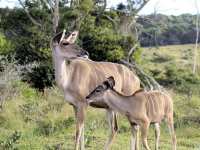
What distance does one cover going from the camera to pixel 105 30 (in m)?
24.8

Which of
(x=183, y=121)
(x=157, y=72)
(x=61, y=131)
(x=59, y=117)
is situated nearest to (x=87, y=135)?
(x=61, y=131)

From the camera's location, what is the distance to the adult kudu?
31.4ft

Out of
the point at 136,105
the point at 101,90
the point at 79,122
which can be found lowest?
the point at 79,122

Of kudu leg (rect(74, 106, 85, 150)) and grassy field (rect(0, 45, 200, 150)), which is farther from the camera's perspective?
grassy field (rect(0, 45, 200, 150))

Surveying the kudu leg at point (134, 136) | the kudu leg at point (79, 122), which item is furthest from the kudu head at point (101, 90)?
the kudu leg at point (134, 136)

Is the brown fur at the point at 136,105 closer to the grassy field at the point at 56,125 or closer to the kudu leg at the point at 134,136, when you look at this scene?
the kudu leg at the point at 134,136

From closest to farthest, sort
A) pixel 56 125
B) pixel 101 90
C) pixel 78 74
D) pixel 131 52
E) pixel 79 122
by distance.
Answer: pixel 101 90 < pixel 79 122 < pixel 78 74 < pixel 56 125 < pixel 131 52

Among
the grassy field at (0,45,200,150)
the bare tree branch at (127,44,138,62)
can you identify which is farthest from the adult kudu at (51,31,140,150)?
the bare tree branch at (127,44,138,62)

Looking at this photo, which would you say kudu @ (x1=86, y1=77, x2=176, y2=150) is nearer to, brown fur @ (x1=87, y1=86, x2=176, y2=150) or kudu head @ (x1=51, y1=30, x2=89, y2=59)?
brown fur @ (x1=87, y1=86, x2=176, y2=150)

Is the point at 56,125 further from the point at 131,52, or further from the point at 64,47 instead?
the point at 131,52

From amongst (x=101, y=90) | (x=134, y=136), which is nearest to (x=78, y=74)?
(x=101, y=90)

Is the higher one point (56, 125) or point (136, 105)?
point (136, 105)

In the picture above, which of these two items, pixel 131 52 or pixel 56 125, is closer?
pixel 56 125

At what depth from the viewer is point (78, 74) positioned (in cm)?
1004
